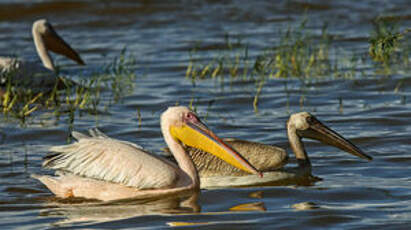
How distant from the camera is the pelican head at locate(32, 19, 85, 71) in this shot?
38.6 ft

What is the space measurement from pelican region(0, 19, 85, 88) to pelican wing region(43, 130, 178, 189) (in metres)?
3.42

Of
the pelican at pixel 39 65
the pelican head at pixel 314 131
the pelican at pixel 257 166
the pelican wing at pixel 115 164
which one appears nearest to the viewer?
the pelican wing at pixel 115 164

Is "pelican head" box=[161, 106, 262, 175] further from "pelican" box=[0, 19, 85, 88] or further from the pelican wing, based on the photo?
"pelican" box=[0, 19, 85, 88]

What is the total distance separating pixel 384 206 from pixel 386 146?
6.89 feet

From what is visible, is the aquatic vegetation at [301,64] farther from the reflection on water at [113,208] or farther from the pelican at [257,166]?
the reflection on water at [113,208]

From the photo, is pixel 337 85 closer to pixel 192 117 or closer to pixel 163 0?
pixel 192 117

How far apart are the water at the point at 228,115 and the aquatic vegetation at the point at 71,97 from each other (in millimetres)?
182

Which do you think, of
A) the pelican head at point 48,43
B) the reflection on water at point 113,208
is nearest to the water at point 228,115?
the reflection on water at point 113,208

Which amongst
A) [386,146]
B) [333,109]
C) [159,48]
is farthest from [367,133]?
[159,48]

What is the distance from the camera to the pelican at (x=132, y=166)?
578cm

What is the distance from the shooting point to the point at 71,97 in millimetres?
9977

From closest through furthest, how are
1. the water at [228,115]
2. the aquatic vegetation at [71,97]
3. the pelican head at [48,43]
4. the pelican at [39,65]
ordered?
the water at [228,115], the aquatic vegetation at [71,97], the pelican at [39,65], the pelican head at [48,43]

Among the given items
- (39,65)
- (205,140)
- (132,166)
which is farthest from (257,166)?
(39,65)

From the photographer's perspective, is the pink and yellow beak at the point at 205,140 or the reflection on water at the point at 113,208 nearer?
the reflection on water at the point at 113,208
